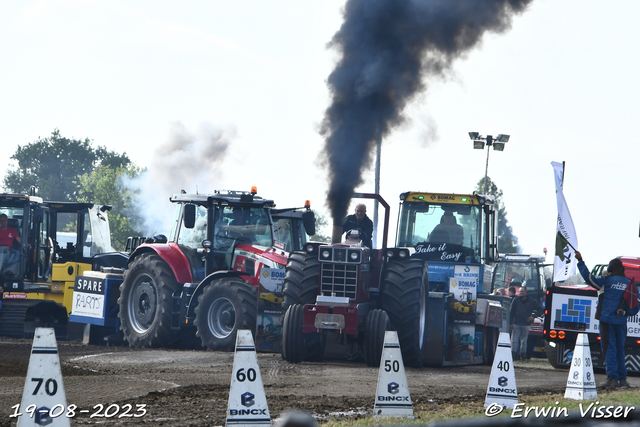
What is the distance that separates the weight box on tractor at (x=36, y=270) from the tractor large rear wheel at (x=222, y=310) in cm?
429

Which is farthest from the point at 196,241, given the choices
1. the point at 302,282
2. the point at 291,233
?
the point at 302,282

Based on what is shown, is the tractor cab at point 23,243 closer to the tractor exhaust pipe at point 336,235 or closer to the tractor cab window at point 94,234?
the tractor cab window at point 94,234

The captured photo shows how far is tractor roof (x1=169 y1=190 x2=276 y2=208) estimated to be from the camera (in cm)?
1620

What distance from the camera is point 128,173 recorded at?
2950 inches

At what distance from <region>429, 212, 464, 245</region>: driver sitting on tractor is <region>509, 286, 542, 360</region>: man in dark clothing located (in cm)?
487

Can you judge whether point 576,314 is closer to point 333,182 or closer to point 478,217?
point 478,217

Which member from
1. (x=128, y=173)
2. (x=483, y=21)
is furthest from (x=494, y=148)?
(x=128, y=173)

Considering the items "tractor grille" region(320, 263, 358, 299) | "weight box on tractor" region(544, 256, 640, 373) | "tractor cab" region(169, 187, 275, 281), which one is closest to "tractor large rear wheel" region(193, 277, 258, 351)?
"tractor cab" region(169, 187, 275, 281)

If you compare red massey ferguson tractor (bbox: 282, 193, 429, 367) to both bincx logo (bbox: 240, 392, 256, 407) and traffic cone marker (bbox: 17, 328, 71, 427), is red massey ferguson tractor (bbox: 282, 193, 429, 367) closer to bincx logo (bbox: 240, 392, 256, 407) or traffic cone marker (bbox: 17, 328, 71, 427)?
bincx logo (bbox: 240, 392, 256, 407)

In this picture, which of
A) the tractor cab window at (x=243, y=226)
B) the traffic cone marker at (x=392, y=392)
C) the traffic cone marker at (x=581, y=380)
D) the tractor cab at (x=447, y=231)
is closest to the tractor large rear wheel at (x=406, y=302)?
the tractor cab at (x=447, y=231)

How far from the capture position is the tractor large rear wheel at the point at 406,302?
41.8 ft

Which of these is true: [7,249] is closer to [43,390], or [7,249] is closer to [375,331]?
[375,331]

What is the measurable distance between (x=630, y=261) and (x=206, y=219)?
788 centimetres

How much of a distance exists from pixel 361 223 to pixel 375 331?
2323 millimetres
